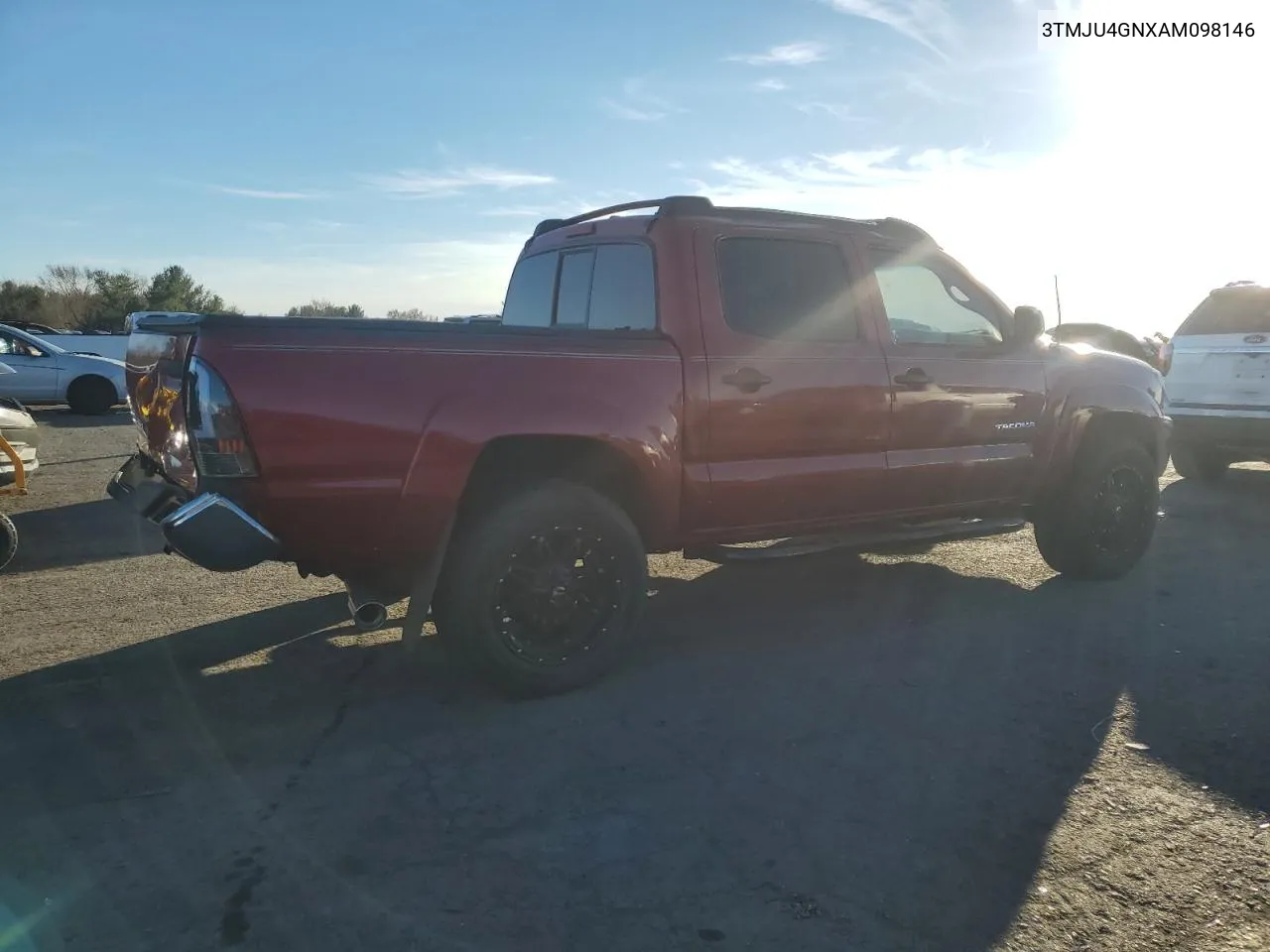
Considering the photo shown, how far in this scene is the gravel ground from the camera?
2.75 meters

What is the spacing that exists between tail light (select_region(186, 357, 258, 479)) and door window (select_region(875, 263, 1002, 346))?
3.31m

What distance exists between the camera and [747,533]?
500 cm

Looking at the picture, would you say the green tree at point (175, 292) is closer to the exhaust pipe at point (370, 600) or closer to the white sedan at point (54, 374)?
the white sedan at point (54, 374)

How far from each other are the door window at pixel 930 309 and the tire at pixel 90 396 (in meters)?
16.4

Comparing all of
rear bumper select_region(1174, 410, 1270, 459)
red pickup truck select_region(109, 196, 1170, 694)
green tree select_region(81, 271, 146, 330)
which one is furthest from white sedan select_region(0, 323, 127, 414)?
green tree select_region(81, 271, 146, 330)

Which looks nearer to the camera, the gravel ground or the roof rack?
the gravel ground

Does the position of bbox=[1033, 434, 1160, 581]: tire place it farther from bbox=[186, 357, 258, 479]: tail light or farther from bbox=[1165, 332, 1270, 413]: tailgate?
bbox=[186, 357, 258, 479]: tail light

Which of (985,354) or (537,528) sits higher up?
(985,354)

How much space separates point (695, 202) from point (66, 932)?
375cm

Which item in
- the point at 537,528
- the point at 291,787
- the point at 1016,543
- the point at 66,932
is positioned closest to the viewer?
the point at 66,932

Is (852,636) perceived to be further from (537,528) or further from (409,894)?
(409,894)

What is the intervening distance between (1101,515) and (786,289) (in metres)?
2.65

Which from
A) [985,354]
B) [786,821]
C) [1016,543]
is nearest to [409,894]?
[786,821]

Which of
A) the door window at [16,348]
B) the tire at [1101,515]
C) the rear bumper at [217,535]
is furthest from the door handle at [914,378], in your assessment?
the door window at [16,348]
